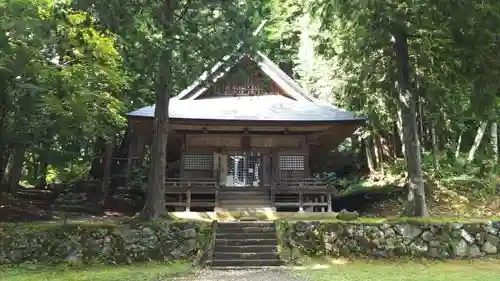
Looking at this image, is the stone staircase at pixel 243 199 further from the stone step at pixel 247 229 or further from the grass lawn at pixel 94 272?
the grass lawn at pixel 94 272

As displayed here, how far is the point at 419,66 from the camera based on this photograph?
12.9 metres

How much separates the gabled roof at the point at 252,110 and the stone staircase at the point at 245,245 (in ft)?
15.0

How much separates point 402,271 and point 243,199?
7369mm

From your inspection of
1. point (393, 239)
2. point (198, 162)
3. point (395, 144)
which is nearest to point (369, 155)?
point (395, 144)

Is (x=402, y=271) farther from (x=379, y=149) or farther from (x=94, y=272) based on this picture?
(x=379, y=149)

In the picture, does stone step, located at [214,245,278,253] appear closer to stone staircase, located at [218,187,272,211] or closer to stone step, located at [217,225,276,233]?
stone step, located at [217,225,276,233]

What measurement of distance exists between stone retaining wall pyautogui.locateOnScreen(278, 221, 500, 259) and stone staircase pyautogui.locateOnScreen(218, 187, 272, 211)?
474 centimetres

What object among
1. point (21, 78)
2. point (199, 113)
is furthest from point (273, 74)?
point (21, 78)

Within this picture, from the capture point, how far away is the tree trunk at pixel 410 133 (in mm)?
11281

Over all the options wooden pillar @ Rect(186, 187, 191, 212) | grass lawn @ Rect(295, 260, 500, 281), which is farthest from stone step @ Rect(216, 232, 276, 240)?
wooden pillar @ Rect(186, 187, 191, 212)

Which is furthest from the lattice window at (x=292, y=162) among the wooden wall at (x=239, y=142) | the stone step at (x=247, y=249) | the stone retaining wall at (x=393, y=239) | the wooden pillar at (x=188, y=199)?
the stone step at (x=247, y=249)

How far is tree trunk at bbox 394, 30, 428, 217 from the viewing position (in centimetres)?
1128

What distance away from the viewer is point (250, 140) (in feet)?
53.2

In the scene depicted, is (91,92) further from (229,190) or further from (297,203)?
(297,203)
